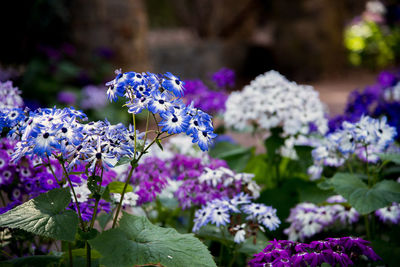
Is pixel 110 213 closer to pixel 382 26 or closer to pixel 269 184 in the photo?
pixel 269 184

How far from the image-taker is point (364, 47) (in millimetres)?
10078

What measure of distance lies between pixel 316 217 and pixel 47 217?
56.2 inches

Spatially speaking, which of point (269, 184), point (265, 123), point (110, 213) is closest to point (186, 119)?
point (110, 213)

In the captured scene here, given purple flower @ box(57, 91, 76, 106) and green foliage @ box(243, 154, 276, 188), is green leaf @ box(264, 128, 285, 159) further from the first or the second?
purple flower @ box(57, 91, 76, 106)

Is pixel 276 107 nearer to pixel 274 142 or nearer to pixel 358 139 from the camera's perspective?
pixel 274 142

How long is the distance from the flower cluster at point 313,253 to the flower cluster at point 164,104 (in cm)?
41

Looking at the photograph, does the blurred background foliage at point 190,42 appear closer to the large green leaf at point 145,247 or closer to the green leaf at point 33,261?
the green leaf at point 33,261

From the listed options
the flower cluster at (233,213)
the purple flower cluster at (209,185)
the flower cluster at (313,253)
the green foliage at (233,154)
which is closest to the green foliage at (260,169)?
the green foliage at (233,154)

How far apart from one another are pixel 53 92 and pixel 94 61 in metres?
0.82

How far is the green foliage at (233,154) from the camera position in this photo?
9.53ft

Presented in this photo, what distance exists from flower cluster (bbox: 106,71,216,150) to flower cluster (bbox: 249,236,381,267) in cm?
41

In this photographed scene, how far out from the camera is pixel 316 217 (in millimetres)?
2469

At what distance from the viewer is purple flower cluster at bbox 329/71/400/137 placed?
2.94m

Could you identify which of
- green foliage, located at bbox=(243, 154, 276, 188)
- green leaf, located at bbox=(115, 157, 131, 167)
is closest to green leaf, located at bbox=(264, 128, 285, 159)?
green foliage, located at bbox=(243, 154, 276, 188)
